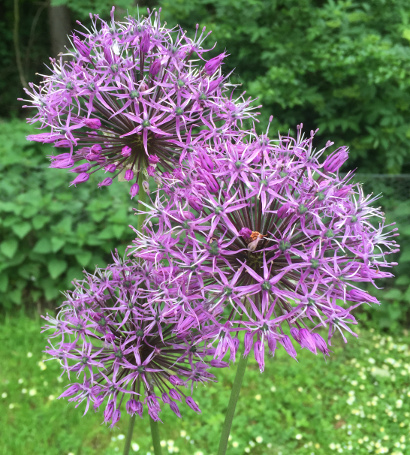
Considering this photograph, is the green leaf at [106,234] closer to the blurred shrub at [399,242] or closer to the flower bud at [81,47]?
the blurred shrub at [399,242]

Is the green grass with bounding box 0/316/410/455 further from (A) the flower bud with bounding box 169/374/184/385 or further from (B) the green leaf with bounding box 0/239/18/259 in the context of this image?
(A) the flower bud with bounding box 169/374/184/385

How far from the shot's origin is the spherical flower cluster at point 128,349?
142cm

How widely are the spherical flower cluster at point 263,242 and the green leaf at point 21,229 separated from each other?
3336 mm

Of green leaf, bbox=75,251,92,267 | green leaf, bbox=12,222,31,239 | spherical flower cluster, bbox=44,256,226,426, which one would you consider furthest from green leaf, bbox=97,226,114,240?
spherical flower cluster, bbox=44,256,226,426

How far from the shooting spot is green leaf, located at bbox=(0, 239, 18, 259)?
14.4ft

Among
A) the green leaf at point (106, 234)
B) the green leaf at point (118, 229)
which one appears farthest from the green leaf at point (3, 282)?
→ the green leaf at point (118, 229)

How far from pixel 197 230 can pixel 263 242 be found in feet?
0.64

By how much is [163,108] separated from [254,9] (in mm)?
4034

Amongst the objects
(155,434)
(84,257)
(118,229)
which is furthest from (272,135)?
(155,434)

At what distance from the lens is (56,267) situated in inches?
178

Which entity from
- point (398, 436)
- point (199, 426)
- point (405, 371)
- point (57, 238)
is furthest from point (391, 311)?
point (57, 238)

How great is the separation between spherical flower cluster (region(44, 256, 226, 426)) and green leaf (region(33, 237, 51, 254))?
3.02m

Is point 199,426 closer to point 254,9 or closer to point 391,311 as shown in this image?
point 391,311

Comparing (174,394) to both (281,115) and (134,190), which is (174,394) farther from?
(281,115)
